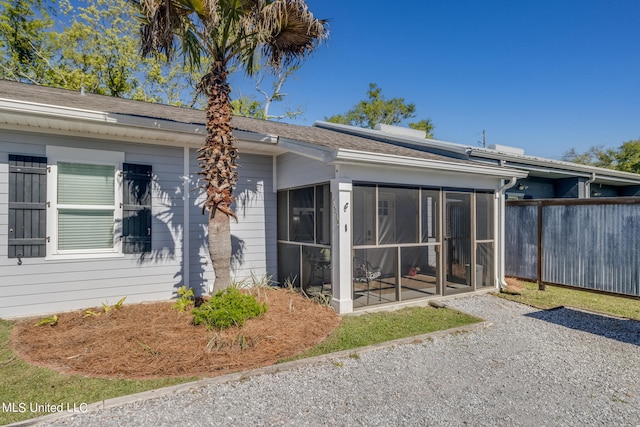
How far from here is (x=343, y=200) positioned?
5305mm

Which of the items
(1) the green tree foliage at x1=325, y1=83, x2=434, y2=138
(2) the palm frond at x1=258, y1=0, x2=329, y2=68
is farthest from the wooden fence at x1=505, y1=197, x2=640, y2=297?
(1) the green tree foliage at x1=325, y1=83, x2=434, y2=138

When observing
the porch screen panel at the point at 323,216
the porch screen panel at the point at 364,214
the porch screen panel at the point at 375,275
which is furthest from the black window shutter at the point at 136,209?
the porch screen panel at the point at 375,275

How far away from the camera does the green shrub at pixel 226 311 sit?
14.0 ft

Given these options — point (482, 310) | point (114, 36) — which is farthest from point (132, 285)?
point (114, 36)

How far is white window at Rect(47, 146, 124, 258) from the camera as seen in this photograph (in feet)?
17.0

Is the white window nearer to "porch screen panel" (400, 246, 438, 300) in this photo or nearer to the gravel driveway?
the gravel driveway

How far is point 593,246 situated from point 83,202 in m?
8.73

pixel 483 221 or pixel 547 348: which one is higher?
pixel 483 221

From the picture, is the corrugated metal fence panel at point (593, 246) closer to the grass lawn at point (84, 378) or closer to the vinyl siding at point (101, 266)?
the grass lawn at point (84, 378)

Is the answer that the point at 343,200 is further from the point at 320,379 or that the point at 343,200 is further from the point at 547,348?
the point at 547,348

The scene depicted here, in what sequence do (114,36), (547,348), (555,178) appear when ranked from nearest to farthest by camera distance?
(547,348) → (555,178) → (114,36)

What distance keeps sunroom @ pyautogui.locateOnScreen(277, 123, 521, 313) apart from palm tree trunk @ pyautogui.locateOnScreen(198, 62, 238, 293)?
1454mm

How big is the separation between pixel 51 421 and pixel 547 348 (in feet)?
17.1

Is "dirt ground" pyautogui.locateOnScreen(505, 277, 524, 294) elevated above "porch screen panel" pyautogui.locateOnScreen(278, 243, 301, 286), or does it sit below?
below
